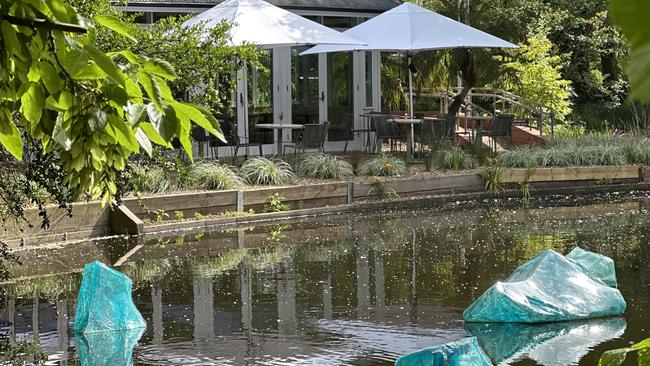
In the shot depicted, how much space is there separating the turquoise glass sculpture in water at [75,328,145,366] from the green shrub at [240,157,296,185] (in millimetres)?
8300

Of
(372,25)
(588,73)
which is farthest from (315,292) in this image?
(588,73)

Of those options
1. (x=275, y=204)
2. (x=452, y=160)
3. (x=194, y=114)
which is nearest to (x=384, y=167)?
(x=452, y=160)

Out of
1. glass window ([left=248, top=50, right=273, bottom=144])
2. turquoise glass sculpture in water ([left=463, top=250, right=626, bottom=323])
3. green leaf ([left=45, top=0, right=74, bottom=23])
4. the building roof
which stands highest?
the building roof

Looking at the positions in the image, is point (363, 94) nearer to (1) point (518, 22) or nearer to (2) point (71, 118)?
(1) point (518, 22)

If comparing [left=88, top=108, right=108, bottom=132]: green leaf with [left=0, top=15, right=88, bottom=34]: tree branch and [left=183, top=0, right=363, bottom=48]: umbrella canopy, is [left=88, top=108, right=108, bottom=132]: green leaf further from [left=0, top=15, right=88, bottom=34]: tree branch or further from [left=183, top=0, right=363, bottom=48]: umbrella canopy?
[left=183, top=0, right=363, bottom=48]: umbrella canopy

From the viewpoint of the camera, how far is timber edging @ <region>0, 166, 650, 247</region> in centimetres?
1477

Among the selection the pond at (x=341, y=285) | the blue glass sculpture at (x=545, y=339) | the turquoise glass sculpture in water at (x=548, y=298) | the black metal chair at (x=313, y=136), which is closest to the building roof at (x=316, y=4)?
the black metal chair at (x=313, y=136)

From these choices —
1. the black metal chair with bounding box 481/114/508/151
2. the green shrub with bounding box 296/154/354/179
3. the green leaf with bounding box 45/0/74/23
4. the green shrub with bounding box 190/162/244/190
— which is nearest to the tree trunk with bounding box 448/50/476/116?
the black metal chair with bounding box 481/114/508/151

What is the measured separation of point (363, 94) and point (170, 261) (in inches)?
472

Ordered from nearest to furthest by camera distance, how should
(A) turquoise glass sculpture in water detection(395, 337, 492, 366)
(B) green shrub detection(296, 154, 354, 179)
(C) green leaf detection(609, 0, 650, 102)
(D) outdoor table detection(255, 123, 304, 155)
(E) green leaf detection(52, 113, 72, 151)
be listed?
1. (C) green leaf detection(609, 0, 650, 102)
2. (E) green leaf detection(52, 113, 72, 151)
3. (A) turquoise glass sculpture in water detection(395, 337, 492, 366)
4. (B) green shrub detection(296, 154, 354, 179)
5. (D) outdoor table detection(255, 123, 304, 155)

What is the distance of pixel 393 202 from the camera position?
59.0 feet

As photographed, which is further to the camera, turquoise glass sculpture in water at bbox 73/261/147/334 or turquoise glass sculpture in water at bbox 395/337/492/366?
turquoise glass sculpture in water at bbox 73/261/147/334

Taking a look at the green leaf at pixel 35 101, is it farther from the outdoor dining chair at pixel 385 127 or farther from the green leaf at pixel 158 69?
the outdoor dining chair at pixel 385 127

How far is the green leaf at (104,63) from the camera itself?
70.6 inches
